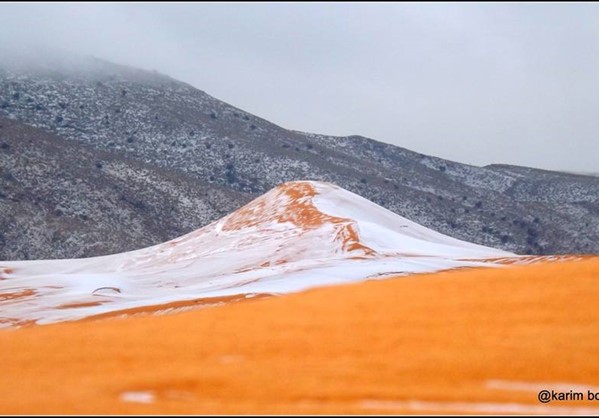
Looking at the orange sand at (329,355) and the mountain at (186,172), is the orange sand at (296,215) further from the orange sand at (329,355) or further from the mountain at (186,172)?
the mountain at (186,172)

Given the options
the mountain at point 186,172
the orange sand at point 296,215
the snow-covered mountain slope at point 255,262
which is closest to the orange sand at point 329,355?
the snow-covered mountain slope at point 255,262

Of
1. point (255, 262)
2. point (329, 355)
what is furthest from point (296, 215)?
point (329, 355)

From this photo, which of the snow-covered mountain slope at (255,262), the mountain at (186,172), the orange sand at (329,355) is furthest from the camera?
the mountain at (186,172)

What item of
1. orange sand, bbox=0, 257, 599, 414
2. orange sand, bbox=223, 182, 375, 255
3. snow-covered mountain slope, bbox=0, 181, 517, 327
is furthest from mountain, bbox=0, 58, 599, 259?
orange sand, bbox=0, 257, 599, 414

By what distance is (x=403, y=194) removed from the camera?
80.9 metres

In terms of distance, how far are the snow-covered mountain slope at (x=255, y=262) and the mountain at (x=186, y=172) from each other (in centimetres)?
3278

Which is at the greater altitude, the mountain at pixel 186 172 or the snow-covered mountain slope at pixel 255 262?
the mountain at pixel 186 172

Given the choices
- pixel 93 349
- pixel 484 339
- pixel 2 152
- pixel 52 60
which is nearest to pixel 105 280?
pixel 93 349

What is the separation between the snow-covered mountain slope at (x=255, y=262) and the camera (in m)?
13.1

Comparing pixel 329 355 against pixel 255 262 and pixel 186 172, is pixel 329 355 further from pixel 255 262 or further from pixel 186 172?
pixel 186 172

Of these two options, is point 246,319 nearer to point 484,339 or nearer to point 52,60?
point 484,339

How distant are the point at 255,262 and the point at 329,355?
14902 mm

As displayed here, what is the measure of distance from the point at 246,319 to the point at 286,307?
1.97ft

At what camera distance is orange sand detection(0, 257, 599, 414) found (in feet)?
15.2
